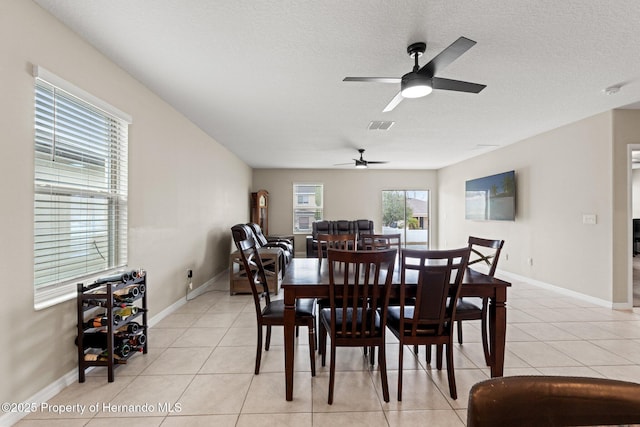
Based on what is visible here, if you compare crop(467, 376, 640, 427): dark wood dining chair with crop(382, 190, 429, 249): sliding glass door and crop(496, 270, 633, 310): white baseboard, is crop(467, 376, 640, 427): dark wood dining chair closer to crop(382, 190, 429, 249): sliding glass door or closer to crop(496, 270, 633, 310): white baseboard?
crop(496, 270, 633, 310): white baseboard

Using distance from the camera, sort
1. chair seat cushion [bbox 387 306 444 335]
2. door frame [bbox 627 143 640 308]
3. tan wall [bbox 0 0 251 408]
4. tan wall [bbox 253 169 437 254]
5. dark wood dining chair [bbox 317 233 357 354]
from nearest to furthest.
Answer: tan wall [bbox 0 0 251 408] → chair seat cushion [bbox 387 306 444 335] → dark wood dining chair [bbox 317 233 357 354] → door frame [bbox 627 143 640 308] → tan wall [bbox 253 169 437 254]

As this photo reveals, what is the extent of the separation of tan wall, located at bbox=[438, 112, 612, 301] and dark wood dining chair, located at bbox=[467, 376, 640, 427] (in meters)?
4.16

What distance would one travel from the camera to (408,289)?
1.95m

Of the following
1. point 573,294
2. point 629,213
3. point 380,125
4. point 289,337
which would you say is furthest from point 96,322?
point 629,213

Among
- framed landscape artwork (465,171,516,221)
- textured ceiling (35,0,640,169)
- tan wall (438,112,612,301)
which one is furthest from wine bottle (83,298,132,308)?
framed landscape artwork (465,171,516,221)

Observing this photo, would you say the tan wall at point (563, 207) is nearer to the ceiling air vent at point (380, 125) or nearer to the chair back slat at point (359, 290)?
the ceiling air vent at point (380, 125)

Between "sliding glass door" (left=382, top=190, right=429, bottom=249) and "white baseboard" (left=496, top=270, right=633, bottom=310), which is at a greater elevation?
"sliding glass door" (left=382, top=190, right=429, bottom=249)

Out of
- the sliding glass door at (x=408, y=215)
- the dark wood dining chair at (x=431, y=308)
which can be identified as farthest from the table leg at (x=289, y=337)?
the sliding glass door at (x=408, y=215)

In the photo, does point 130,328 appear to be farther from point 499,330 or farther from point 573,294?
point 573,294

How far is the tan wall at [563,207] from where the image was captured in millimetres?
3734

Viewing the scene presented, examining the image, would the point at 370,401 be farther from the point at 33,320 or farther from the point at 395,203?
the point at 395,203

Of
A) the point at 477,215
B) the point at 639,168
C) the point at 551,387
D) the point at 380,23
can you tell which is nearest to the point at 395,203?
the point at 477,215

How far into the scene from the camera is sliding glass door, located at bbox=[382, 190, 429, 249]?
848 centimetres

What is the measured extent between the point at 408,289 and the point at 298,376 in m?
1.06
